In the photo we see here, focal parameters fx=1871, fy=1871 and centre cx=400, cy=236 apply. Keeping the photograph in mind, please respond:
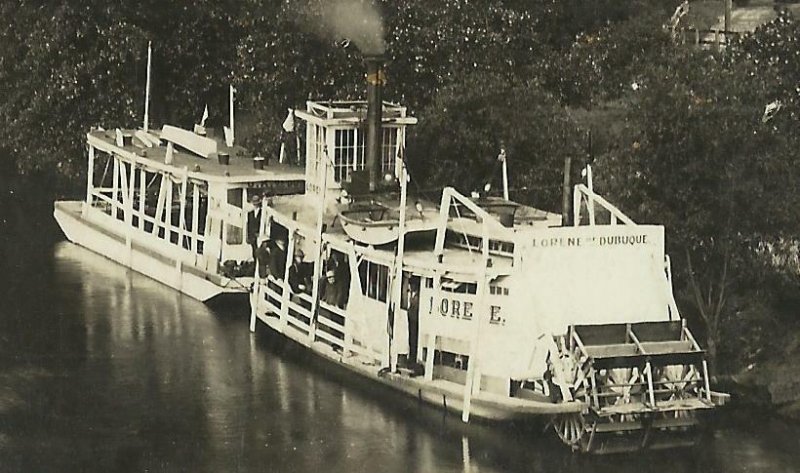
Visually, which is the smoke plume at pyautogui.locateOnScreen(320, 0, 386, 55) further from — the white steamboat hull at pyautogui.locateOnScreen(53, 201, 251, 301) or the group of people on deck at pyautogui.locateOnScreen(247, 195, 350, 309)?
the white steamboat hull at pyautogui.locateOnScreen(53, 201, 251, 301)

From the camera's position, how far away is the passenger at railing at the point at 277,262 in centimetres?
4794

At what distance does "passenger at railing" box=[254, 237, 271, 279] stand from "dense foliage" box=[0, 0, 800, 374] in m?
5.98

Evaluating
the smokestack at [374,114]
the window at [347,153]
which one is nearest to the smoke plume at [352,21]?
the smokestack at [374,114]

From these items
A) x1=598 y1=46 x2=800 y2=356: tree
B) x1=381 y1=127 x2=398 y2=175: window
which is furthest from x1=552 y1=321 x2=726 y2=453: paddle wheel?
x1=381 y1=127 x2=398 y2=175: window

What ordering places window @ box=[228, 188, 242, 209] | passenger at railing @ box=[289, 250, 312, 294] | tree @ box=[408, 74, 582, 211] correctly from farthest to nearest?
1. window @ box=[228, 188, 242, 209]
2. tree @ box=[408, 74, 582, 211]
3. passenger at railing @ box=[289, 250, 312, 294]

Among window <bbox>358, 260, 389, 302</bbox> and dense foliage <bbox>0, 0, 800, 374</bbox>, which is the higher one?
dense foliage <bbox>0, 0, 800, 374</bbox>

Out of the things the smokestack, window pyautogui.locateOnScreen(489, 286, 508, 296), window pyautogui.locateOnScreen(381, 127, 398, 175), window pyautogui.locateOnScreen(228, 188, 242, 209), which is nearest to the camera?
window pyautogui.locateOnScreen(489, 286, 508, 296)

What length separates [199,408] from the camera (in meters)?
41.3

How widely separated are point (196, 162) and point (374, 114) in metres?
10.1

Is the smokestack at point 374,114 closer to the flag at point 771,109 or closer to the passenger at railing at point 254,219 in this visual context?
the passenger at railing at point 254,219

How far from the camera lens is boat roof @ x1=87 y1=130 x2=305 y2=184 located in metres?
53.0

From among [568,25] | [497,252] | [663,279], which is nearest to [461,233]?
[497,252]

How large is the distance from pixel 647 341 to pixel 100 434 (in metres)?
11.6

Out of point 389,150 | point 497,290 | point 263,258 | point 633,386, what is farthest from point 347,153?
point 633,386
